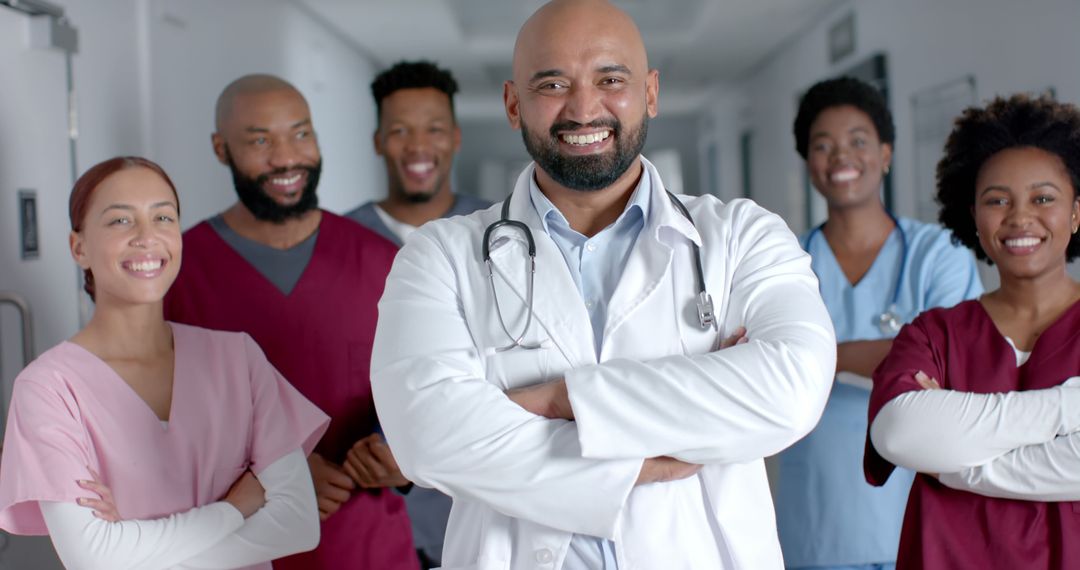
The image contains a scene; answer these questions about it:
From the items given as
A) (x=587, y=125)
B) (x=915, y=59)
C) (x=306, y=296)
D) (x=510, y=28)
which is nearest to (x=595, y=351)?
(x=587, y=125)

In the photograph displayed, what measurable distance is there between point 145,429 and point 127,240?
12.6 inches

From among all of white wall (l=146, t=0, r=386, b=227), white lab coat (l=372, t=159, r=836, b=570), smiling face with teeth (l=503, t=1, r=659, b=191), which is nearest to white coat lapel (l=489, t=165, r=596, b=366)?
white lab coat (l=372, t=159, r=836, b=570)

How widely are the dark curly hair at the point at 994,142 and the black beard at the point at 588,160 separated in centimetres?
73

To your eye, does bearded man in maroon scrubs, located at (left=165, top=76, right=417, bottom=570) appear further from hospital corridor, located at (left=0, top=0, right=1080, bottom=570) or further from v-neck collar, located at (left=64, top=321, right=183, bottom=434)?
v-neck collar, located at (left=64, top=321, right=183, bottom=434)

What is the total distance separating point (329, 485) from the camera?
2.00 metres

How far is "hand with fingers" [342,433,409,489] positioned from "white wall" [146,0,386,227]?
1.52 meters

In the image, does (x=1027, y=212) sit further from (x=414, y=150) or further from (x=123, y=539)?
(x=414, y=150)

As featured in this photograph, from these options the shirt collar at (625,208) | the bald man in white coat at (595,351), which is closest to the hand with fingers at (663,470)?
the bald man in white coat at (595,351)

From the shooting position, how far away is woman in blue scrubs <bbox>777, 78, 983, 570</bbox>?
219 centimetres

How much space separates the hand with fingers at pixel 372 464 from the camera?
197 centimetres

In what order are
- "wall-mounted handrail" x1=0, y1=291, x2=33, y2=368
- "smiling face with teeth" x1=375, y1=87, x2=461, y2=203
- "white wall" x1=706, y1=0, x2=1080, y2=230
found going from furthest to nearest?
"white wall" x1=706, y1=0, x2=1080, y2=230, "smiling face with teeth" x1=375, y1=87, x2=461, y2=203, "wall-mounted handrail" x1=0, y1=291, x2=33, y2=368

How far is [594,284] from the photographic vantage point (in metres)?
A: 1.47

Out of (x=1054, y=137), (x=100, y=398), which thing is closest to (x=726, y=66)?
(x=1054, y=137)

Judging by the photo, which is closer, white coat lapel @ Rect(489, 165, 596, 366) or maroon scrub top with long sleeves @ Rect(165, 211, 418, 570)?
white coat lapel @ Rect(489, 165, 596, 366)
